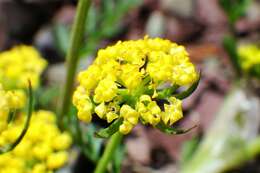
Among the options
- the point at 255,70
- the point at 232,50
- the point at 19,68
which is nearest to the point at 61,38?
the point at 19,68

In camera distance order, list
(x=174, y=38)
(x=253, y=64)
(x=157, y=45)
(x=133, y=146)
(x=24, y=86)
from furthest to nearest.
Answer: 1. (x=174, y=38)
2. (x=133, y=146)
3. (x=253, y=64)
4. (x=24, y=86)
5. (x=157, y=45)

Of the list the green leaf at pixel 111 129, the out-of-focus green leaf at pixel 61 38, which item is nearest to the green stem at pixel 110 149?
the green leaf at pixel 111 129

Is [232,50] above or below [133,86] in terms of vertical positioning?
above

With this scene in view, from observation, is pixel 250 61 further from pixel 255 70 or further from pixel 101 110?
pixel 101 110

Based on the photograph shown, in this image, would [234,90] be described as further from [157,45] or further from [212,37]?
[157,45]

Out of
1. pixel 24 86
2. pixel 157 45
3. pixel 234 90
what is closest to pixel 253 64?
pixel 234 90

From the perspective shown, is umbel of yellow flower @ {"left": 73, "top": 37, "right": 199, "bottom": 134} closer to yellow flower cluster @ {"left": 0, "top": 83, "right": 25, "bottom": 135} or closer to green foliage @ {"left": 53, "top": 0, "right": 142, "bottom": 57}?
yellow flower cluster @ {"left": 0, "top": 83, "right": 25, "bottom": 135}

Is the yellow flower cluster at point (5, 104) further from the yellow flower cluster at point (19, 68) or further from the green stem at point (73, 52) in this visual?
the yellow flower cluster at point (19, 68)

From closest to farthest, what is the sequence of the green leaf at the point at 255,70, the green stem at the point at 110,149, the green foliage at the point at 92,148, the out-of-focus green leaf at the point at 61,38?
the green stem at the point at 110,149 < the green foliage at the point at 92,148 < the out-of-focus green leaf at the point at 61,38 < the green leaf at the point at 255,70
